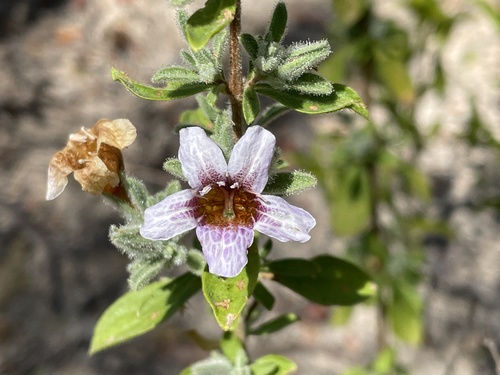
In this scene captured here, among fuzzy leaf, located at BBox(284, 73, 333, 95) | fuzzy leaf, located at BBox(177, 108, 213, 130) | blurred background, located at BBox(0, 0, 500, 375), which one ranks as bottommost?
blurred background, located at BBox(0, 0, 500, 375)

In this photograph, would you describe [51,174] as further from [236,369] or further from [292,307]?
[292,307]

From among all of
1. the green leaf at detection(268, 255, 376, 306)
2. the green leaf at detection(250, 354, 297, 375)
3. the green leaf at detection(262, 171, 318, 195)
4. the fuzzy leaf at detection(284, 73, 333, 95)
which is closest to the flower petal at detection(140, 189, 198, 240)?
the green leaf at detection(262, 171, 318, 195)

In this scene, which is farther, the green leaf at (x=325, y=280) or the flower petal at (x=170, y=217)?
the green leaf at (x=325, y=280)

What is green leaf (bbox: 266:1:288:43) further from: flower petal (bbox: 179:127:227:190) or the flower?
the flower

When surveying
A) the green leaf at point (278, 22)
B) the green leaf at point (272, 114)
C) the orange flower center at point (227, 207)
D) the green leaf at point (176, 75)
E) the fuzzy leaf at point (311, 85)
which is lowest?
the orange flower center at point (227, 207)

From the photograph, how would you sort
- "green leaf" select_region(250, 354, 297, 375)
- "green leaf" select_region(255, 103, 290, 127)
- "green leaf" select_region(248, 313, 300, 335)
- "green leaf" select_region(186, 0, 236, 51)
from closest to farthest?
1. "green leaf" select_region(186, 0, 236, 51)
2. "green leaf" select_region(255, 103, 290, 127)
3. "green leaf" select_region(250, 354, 297, 375)
4. "green leaf" select_region(248, 313, 300, 335)

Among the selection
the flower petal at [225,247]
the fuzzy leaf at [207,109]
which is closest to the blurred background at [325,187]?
the fuzzy leaf at [207,109]

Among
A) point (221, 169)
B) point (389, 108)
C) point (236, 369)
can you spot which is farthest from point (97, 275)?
point (221, 169)

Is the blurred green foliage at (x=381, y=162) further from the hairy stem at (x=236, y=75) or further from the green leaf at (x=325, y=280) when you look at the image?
the hairy stem at (x=236, y=75)
